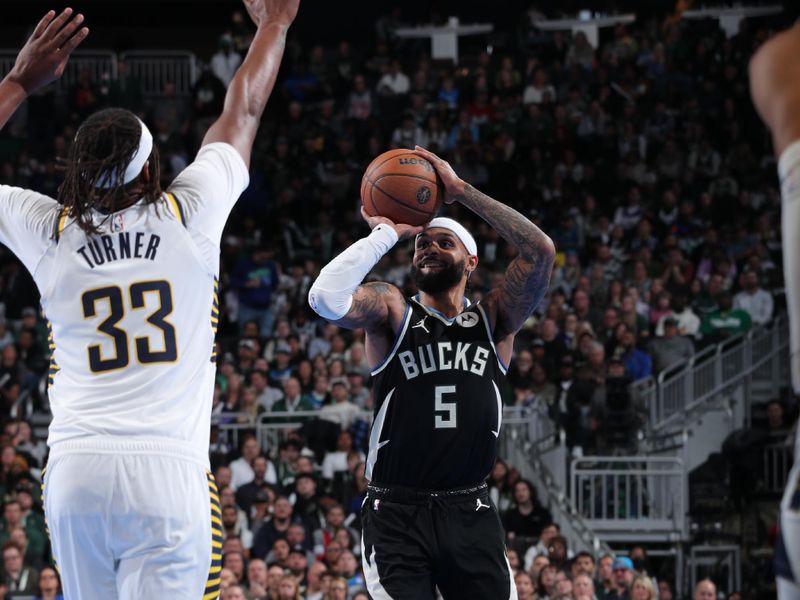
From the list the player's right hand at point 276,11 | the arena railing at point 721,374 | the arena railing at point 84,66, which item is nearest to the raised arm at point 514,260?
the player's right hand at point 276,11

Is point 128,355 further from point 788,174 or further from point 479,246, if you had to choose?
point 479,246

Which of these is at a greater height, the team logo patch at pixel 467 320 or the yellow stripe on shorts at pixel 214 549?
the team logo patch at pixel 467 320

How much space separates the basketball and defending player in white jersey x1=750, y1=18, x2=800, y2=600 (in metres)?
3.35

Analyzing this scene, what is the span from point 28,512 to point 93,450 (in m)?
11.2

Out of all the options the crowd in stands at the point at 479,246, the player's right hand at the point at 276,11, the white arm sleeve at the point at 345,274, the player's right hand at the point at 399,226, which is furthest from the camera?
the crowd in stands at the point at 479,246

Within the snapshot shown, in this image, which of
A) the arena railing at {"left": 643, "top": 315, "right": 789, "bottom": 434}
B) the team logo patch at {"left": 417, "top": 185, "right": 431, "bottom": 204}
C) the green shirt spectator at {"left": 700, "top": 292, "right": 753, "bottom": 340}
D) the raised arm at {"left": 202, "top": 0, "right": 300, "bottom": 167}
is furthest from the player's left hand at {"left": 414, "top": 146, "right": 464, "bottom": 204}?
the green shirt spectator at {"left": 700, "top": 292, "right": 753, "bottom": 340}

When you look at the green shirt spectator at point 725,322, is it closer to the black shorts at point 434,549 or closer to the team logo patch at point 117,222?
the black shorts at point 434,549

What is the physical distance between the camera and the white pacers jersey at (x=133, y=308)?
4383mm

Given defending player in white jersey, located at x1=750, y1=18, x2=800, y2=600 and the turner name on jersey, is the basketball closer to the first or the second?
the turner name on jersey

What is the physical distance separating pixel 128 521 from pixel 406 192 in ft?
9.82

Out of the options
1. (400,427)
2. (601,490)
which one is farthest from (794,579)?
(601,490)

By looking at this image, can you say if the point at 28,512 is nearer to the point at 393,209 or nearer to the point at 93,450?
the point at 393,209

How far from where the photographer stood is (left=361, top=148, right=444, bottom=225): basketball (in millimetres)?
6793

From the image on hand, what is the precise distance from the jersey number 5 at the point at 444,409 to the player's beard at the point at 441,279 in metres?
0.66
